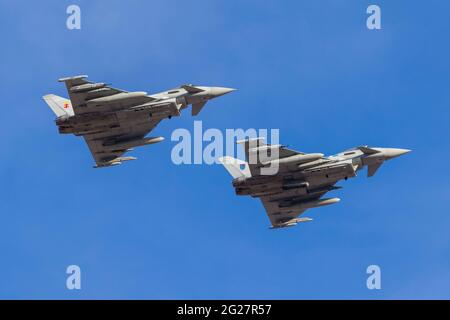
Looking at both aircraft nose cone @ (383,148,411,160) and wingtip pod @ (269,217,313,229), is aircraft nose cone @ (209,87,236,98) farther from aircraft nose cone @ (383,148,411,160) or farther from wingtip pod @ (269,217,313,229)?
aircraft nose cone @ (383,148,411,160)

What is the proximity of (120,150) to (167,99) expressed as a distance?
7401 mm

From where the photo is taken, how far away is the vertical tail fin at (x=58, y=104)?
106125 mm

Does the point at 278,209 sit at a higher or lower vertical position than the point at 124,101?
lower

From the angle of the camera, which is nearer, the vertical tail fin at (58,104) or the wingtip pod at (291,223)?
the vertical tail fin at (58,104)

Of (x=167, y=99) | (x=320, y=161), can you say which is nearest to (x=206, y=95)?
(x=167, y=99)

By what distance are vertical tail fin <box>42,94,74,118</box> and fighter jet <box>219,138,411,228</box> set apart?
49.8ft

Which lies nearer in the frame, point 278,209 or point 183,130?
point 183,130

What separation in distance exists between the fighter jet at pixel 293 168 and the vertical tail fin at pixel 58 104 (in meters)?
15.2

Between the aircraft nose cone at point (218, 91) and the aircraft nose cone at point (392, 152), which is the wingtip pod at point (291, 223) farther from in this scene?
the aircraft nose cone at point (218, 91)

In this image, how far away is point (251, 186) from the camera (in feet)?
335

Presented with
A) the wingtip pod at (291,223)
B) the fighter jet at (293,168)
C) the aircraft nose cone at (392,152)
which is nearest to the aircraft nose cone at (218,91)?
the fighter jet at (293,168)

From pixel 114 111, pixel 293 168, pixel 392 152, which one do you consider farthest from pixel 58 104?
pixel 392 152

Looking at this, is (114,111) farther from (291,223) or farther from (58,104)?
(291,223)

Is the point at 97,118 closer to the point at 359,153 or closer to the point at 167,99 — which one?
the point at 167,99
